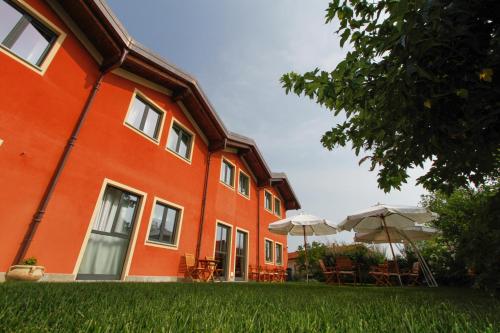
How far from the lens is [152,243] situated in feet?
25.6

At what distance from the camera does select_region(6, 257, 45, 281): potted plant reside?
4570 millimetres

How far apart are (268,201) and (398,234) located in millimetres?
8385

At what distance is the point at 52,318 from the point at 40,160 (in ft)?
17.0

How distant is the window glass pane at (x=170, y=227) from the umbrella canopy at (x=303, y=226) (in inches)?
171

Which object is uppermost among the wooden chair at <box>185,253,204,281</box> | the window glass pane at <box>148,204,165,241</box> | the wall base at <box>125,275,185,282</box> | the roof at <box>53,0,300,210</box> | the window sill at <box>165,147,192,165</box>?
the roof at <box>53,0,300,210</box>

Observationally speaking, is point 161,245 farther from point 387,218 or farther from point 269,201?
point 269,201

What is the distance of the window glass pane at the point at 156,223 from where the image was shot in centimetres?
804

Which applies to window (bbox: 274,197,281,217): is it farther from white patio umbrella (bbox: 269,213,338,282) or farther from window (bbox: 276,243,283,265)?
white patio umbrella (bbox: 269,213,338,282)

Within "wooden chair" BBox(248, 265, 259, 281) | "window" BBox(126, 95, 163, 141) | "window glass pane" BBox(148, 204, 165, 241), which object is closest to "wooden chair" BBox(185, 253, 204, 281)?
"window glass pane" BBox(148, 204, 165, 241)

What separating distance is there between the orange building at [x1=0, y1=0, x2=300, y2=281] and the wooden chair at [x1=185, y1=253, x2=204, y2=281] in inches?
9.6

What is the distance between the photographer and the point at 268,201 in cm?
1712

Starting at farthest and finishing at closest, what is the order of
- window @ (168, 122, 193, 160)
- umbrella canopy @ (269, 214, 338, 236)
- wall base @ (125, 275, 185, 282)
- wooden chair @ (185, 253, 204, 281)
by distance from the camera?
umbrella canopy @ (269, 214, 338, 236), window @ (168, 122, 193, 160), wooden chair @ (185, 253, 204, 281), wall base @ (125, 275, 185, 282)

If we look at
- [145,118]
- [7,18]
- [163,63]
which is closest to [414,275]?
[145,118]

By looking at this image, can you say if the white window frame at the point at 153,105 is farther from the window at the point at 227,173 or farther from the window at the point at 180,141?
the window at the point at 227,173
